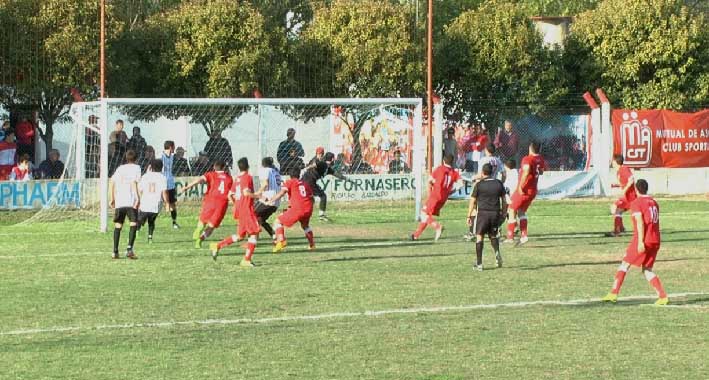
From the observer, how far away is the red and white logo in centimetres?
3434

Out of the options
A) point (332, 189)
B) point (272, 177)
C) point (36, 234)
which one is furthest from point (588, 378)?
point (332, 189)

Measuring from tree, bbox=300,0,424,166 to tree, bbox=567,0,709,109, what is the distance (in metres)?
5.45

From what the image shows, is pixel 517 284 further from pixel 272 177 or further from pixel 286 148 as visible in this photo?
pixel 286 148

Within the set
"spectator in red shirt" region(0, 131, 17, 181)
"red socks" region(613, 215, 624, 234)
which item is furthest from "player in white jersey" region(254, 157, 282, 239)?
"spectator in red shirt" region(0, 131, 17, 181)

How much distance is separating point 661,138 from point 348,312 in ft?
75.4

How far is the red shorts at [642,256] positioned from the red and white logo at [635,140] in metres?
20.3

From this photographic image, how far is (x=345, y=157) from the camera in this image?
3042 centimetres

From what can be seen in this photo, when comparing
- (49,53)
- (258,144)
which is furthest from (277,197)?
(49,53)

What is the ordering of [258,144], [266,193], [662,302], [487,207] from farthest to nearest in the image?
Result: [258,144] → [266,193] → [487,207] → [662,302]

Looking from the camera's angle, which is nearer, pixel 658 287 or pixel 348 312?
pixel 348 312

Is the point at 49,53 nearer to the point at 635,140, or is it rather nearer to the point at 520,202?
the point at 520,202

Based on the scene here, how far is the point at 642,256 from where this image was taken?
14.2 m

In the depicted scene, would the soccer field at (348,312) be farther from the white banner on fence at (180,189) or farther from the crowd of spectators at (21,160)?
the crowd of spectators at (21,160)

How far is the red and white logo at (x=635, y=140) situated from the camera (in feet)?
113
